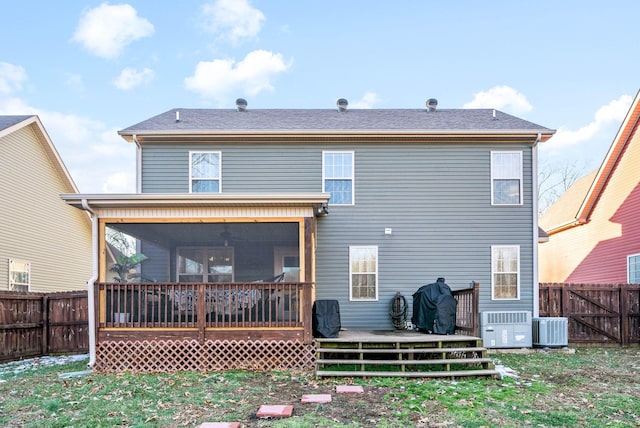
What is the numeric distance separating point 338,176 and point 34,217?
9.50 metres

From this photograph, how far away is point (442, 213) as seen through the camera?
11.4 m

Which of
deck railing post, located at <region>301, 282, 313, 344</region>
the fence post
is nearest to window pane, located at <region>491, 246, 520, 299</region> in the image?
the fence post

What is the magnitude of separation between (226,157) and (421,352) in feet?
20.0

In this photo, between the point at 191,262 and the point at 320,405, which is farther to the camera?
the point at 191,262

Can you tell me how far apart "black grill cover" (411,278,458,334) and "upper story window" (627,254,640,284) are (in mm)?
7321

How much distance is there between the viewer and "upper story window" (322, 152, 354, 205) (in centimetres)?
1127

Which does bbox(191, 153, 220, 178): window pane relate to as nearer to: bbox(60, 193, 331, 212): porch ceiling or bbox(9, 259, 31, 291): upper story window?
bbox(60, 193, 331, 212): porch ceiling

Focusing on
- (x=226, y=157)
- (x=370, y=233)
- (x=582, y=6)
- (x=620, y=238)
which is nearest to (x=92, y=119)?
(x=226, y=157)

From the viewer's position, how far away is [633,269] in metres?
13.6

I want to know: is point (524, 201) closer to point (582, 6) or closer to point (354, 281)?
point (354, 281)

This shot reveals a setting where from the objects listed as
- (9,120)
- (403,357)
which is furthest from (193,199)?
(9,120)

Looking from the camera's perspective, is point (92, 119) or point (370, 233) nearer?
point (370, 233)

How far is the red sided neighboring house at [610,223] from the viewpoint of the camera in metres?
13.7

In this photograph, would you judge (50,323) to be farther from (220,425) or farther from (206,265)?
(220,425)
